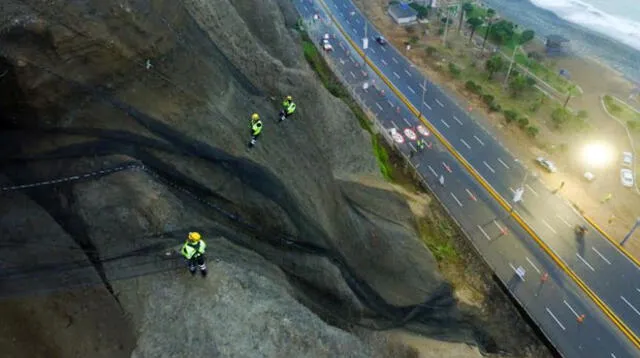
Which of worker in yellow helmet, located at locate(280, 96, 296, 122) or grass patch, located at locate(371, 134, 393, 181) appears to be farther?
grass patch, located at locate(371, 134, 393, 181)

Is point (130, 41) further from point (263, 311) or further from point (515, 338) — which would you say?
point (515, 338)

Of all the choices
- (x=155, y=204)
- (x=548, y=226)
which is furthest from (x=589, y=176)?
(x=155, y=204)

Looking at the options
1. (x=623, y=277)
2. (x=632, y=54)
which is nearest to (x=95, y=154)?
(x=623, y=277)

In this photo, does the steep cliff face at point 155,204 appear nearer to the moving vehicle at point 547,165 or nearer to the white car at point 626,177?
the moving vehicle at point 547,165

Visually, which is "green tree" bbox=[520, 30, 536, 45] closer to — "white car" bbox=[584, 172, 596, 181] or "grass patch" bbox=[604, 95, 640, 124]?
"grass patch" bbox=[604, 95, 640, 124]

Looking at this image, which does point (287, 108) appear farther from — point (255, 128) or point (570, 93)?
point (570, 93)

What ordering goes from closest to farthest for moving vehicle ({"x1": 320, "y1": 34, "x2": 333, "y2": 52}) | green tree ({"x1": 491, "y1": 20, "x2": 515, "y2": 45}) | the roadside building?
moving vehicle ({"x1": 320, "y1": 34, "x2": 333, "y2": 52}), green tree ({"x1": 491, "y1": 20, "x2": 515, "y2": 45}), the roadside building

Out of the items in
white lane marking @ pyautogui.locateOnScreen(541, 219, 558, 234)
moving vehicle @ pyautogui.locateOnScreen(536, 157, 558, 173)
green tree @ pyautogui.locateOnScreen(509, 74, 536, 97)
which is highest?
green tree @ pyautogui.locateOnScreen(509, 74, 536, 97)

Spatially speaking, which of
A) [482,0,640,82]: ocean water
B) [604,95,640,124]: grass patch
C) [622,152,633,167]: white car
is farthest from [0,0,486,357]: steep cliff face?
[482,0,640,82]: ocean water
